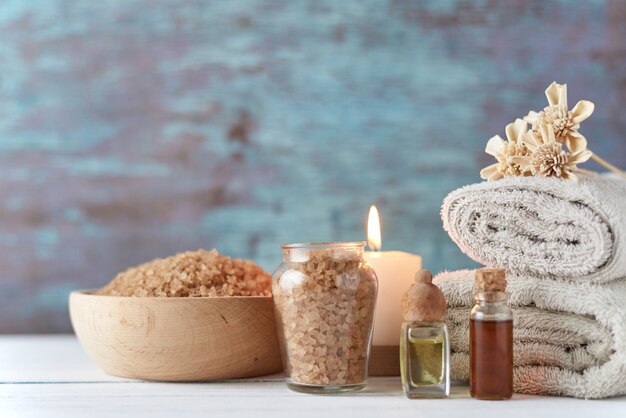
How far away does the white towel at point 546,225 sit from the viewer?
0.63 m

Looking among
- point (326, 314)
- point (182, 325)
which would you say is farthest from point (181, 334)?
point (326, 314)

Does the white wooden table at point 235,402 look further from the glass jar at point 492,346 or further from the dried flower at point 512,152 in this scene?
the dried flower at point 512,152

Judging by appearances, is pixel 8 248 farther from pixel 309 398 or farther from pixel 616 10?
pixel 616 10

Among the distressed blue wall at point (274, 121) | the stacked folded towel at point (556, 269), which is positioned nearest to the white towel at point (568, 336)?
the stacked folded towel at point (556, 269)

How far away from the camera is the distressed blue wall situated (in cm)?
118

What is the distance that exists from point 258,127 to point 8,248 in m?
0.45

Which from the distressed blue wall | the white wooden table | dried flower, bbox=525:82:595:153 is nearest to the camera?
the white wooden table

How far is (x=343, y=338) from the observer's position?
0.67 metres

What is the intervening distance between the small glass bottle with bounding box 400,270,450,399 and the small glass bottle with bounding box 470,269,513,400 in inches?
1.1

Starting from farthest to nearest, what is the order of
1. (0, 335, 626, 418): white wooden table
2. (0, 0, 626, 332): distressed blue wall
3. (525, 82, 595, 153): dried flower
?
(0, 0, 626, 332): distressed blue wall
(525, 82, 595, 153): dried flower
(0, 335, 626, 418): white wooden table

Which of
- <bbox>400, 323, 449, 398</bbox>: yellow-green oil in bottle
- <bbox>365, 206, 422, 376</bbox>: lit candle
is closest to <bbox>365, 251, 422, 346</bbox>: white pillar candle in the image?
<bbox>365, 206, 422, 376</bbox>: lit candle

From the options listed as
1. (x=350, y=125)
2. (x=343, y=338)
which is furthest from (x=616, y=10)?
(x=343, y=338)

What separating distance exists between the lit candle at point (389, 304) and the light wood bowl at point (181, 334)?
0.36 ft

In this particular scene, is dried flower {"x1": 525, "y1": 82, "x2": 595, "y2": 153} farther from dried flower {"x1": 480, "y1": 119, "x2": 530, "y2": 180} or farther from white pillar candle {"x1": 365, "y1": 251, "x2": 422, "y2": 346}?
white pillar candle {"x1": 365, "y1": 251, "x2": 422, "y2": 346}
